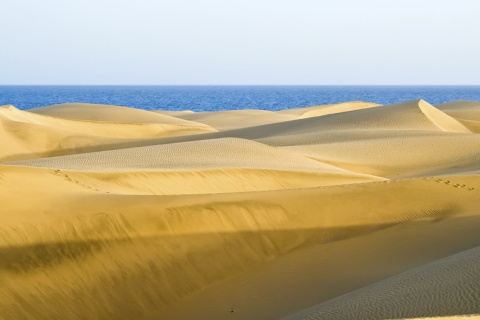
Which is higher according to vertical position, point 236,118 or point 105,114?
point 105,114

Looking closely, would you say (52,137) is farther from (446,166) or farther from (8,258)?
(8,258)

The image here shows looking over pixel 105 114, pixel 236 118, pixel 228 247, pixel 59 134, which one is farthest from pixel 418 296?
pixel 236 118

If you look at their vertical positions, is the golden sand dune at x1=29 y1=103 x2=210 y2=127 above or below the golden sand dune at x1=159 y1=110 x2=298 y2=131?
above

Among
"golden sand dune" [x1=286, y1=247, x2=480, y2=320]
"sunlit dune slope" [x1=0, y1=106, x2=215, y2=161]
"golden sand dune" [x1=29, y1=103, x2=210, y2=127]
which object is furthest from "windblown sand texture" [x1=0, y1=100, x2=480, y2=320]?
"golden sand dune" [x1=29, y1=103, x2=210, y2=127]

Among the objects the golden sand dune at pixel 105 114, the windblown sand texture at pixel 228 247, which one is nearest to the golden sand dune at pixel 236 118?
the golden sand dune at pixel 105 114

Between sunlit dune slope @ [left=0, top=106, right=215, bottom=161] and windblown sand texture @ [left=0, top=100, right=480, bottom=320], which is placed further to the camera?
sunlit dune slope @ [left=0, top=106, right=215, bottom=161]

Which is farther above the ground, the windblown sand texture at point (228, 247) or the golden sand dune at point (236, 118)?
the windblown sand texture at point (228, 247)

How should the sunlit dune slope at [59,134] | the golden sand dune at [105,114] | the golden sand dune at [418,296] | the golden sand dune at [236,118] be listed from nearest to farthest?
the golden sand dune at [418,296] < the sunlit dune slope at [59,134] < the golden sand dune at [105,114] < the golden sand dune at [236,118]

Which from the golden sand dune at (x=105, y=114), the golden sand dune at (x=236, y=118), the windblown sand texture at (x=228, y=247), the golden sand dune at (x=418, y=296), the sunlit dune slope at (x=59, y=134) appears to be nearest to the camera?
the golden sand dune at (x=418, y=296)

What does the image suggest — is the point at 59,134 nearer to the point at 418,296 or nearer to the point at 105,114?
the point at 105,114

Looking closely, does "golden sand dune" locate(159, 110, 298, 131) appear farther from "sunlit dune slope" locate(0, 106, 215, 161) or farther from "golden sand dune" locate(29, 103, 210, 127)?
"sunlit dune slope" locate(0, 106, 215, 161)

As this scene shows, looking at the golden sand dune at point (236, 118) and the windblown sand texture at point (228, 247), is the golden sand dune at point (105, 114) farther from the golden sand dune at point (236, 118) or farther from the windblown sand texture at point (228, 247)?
Result: the windblown sand texture at point (228, 247)

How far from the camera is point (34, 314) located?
7.24 meters

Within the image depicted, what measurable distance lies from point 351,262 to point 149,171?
14.2 ft
